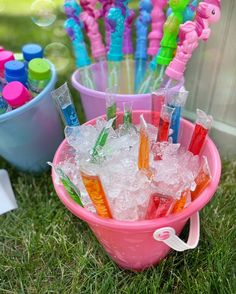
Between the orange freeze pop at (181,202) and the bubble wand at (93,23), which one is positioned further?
the bubble wand at (93,23)

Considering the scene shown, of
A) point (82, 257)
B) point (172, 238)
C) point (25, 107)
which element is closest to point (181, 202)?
point (172, 238)

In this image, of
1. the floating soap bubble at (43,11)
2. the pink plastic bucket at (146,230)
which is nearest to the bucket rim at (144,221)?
the pink plastic bucket at (146,230)

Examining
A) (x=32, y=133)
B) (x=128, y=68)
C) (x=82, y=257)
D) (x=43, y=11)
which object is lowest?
(x=82, y=257)

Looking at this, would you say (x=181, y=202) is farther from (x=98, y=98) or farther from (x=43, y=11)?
(x=43, y=11)

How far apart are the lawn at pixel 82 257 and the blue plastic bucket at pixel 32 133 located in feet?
0.21

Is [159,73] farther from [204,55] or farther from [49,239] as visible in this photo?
[49,239]

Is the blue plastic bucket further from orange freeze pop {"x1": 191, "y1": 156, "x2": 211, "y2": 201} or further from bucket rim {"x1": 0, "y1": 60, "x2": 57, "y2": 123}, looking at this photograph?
orange freeze pop {"x1": 191, "y1": 156, "x2": 211, "y2": 201}

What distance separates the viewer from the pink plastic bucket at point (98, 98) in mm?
780

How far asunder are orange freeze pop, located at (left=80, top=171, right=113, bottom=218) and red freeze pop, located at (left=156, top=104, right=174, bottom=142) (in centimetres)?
16

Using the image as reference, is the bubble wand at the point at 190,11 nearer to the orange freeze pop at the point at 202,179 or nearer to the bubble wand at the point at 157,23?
the bubble wand at the point at 157,23

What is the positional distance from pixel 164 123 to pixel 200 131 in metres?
0.07

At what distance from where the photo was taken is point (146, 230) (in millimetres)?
579

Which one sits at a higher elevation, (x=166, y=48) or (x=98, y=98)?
(x=166, y=48)

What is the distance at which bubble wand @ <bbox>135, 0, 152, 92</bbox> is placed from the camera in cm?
80
